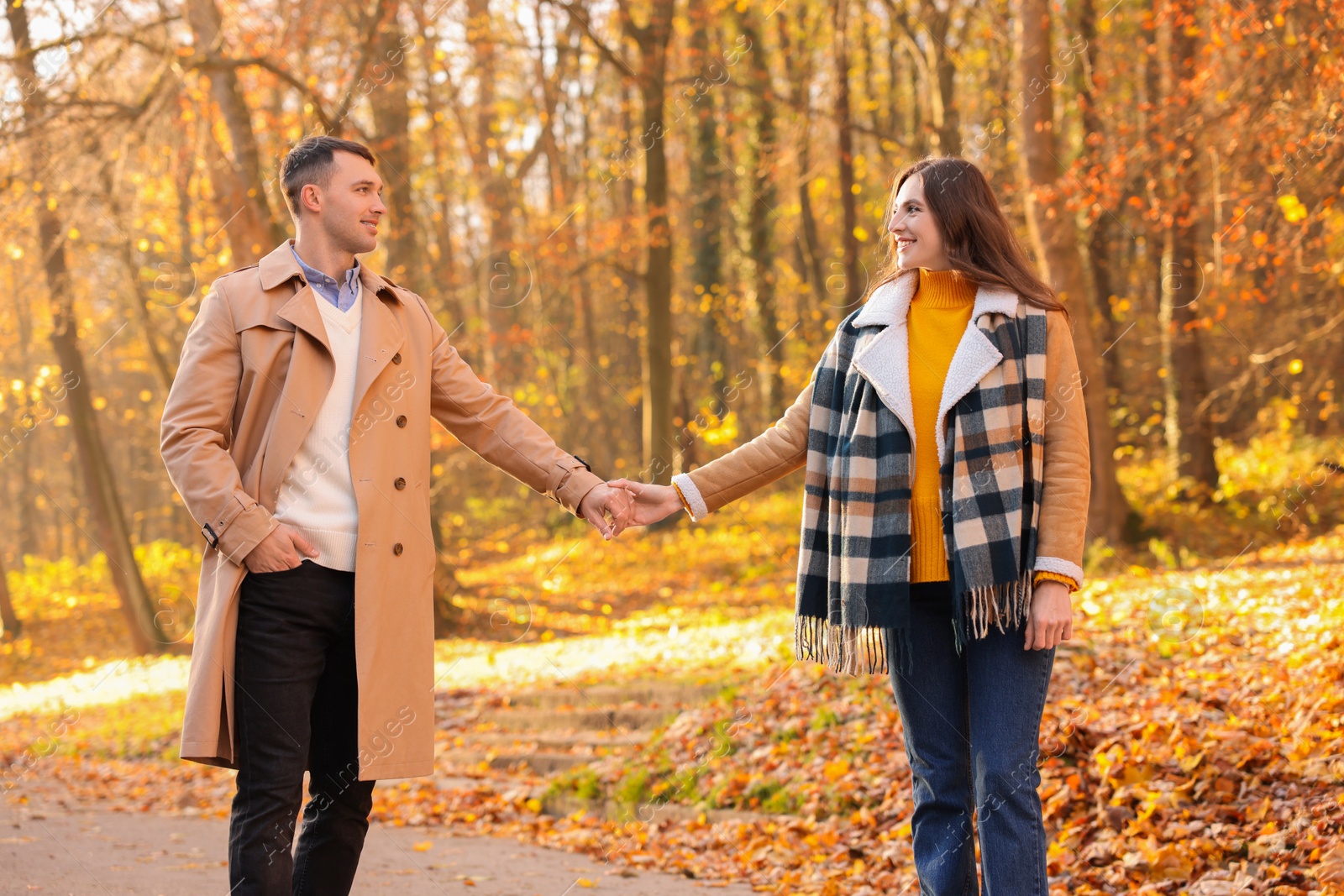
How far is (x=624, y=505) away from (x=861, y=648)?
102cm

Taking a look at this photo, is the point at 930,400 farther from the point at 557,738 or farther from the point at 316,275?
the point at 557,738

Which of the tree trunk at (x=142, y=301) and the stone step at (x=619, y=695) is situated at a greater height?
the tree trunk at (x=142, y=301)

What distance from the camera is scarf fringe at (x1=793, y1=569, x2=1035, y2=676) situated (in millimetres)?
2695

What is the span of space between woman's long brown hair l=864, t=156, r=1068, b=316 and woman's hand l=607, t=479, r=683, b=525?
1196mm

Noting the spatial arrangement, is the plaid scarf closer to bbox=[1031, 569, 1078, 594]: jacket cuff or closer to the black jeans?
bbox=[1031, 569, 1078, 594]: jacket cuff

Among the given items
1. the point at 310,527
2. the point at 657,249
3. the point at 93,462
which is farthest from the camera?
the point at 93,462

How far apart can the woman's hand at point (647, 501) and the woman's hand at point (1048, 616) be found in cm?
125

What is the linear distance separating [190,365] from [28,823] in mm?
A: 4759

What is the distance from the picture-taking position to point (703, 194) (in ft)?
57.9

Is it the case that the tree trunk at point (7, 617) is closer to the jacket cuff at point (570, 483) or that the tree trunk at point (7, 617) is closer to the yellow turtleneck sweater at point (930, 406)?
the jacket cuff at point (570, 483)

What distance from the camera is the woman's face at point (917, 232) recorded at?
2.92m

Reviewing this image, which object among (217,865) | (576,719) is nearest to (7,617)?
(576,719)

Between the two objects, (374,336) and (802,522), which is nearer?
(802,522)

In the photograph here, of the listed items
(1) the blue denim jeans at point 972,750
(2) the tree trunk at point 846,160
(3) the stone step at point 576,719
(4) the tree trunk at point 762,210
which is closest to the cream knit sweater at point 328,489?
(1) the blue denim jeans at point 972,750
